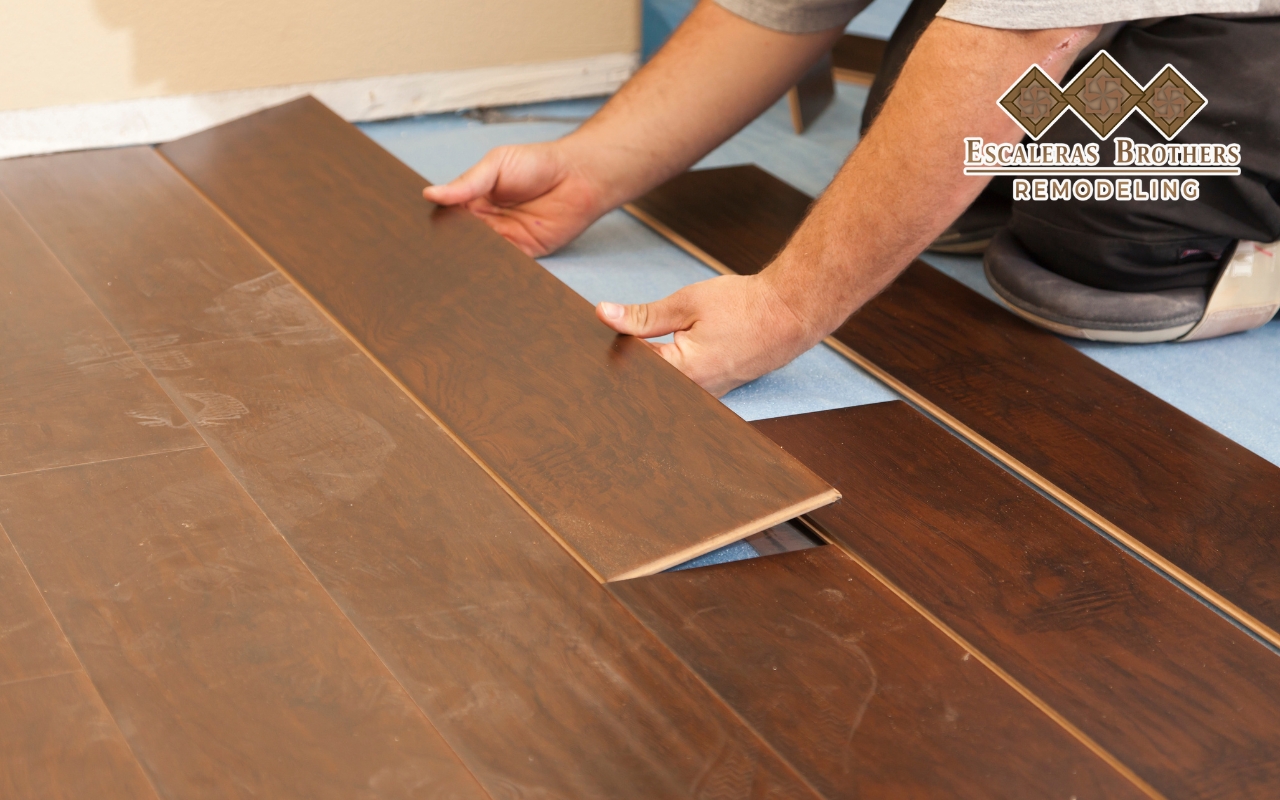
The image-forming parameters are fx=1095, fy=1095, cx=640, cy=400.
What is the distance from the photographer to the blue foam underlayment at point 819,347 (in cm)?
193

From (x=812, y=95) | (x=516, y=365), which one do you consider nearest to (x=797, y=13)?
(x=812, y=95)

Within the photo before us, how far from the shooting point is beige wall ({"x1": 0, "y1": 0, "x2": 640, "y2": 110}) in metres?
2.55

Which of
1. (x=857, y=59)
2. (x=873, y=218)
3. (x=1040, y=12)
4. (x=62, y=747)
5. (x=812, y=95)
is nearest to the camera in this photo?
(x=62, y=747)

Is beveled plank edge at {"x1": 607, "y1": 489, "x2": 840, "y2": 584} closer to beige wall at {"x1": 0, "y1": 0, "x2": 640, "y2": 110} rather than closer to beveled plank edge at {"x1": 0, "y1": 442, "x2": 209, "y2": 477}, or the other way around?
beveled plank edge at {"x1": 0, "y1": 442, "x2": 209, "y2": 477}

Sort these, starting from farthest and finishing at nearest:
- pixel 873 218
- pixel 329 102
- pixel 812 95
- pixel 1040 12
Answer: pixel 812 95 → pixel 329 102 → pixel 873 218 → pixel 1040 12

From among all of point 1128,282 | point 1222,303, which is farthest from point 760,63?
point 1222,303

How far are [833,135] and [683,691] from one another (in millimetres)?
2319

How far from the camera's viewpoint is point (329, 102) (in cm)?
298

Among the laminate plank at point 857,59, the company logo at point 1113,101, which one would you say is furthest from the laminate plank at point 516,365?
the laminate plank at point 857,59

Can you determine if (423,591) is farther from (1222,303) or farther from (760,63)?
(1222,303)

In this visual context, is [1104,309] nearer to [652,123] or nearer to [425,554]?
[652,123]

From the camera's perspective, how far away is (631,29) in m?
3.28

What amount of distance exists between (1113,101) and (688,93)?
84cm

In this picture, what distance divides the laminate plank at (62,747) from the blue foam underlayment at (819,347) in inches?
26.7
